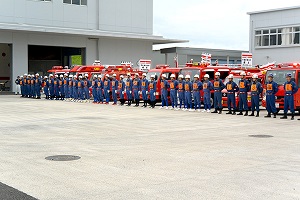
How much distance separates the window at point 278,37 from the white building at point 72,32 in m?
9.56

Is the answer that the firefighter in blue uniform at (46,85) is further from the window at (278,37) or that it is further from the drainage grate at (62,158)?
the window at (278,37)

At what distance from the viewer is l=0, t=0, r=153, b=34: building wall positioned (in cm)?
4159

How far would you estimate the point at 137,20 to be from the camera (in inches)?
1930

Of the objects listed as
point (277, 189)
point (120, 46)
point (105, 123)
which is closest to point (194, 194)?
point (277, 189)

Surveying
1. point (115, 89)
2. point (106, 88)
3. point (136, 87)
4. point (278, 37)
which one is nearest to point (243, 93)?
point (136, 87)

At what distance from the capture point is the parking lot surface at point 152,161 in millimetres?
7039

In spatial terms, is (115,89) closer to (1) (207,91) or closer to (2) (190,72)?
(2) (190,72)

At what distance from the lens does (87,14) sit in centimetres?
4600

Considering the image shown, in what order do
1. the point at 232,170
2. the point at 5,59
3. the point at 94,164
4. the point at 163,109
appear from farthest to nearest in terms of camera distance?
the point at 5,59
the point at 163,109
the point at 94,164
the point at 232,170

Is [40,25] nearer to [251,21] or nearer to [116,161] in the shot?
[251,21]

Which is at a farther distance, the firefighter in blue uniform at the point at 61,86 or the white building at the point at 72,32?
the white building at the point at 72,32

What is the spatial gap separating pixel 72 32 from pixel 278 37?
69.3 feet

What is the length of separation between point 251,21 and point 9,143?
140 ft

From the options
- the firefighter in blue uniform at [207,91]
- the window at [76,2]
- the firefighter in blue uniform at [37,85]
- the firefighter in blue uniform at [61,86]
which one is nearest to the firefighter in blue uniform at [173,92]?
the firefighter in blue uniform at [207,91]
